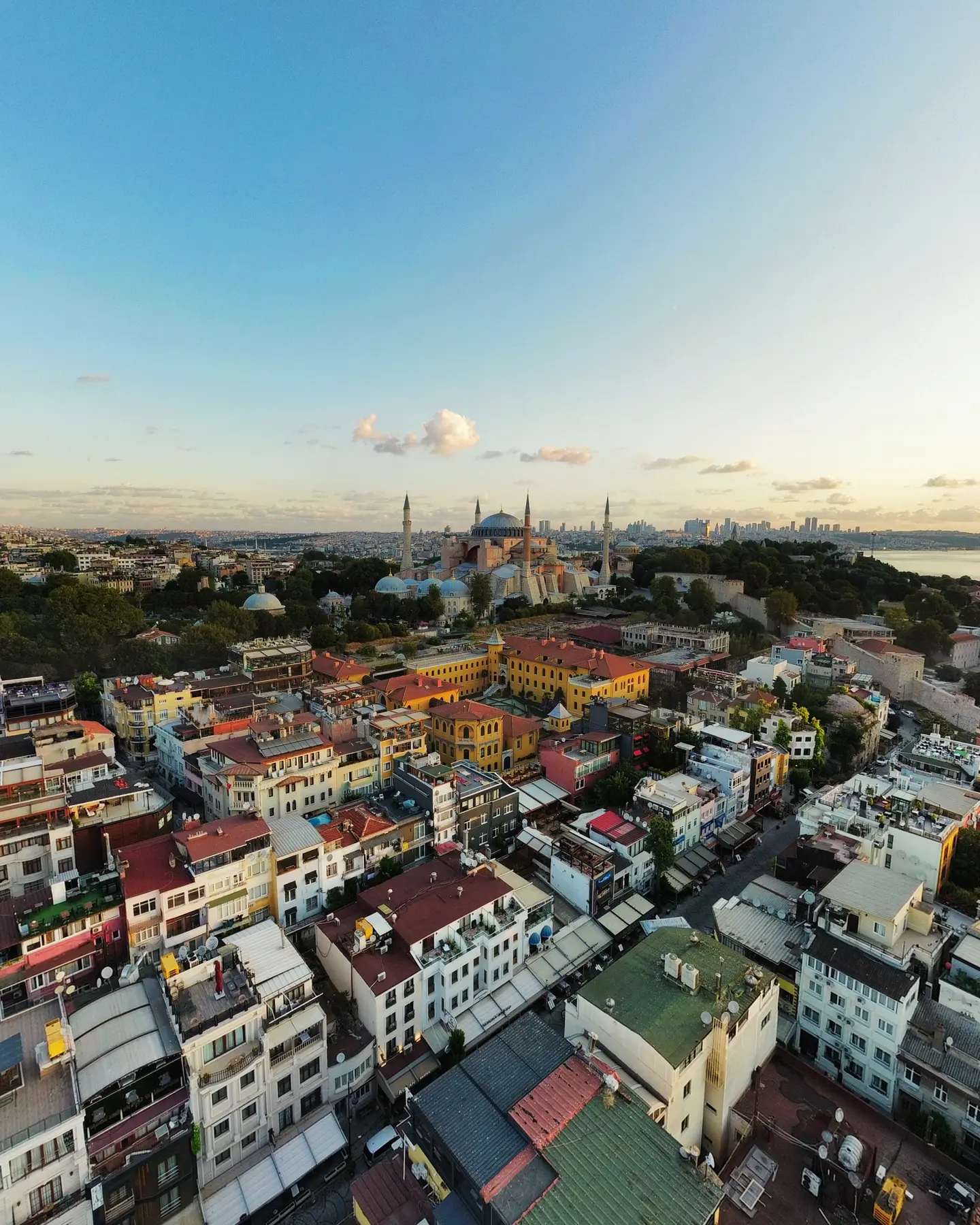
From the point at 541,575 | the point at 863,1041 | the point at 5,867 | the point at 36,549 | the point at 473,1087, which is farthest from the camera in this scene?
the point at 36,549

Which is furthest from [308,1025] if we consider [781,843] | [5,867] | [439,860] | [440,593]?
[440,593]

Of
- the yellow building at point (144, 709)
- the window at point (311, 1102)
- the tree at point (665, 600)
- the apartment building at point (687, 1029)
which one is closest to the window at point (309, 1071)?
the window at point (311, 1102)

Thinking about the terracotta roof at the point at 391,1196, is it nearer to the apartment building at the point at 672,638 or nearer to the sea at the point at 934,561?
the apartment building at the point at 672,638

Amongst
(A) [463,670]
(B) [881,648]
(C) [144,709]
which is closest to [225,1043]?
(C) [144,709]

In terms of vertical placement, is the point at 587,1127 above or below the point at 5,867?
above

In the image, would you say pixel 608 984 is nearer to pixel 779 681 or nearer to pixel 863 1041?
pixel 863 1041

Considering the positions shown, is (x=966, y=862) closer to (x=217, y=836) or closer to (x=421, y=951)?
(x=421, y=951)
